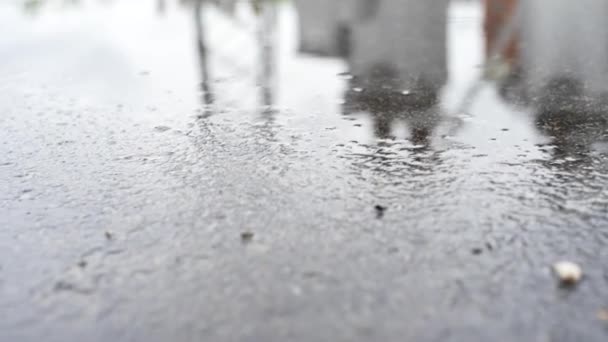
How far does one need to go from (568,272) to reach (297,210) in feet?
3.24

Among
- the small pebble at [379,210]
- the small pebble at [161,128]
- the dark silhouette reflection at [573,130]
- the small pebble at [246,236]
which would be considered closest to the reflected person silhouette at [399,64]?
the dark silhouette reflection at [573,130]

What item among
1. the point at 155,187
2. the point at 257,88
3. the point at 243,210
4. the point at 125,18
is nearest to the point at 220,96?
the point at 257,88

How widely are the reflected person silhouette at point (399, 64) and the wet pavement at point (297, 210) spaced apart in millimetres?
30

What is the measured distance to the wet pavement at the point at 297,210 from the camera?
1820 mm

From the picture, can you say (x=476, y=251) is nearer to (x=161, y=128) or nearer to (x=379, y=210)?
(x=379, y=210)

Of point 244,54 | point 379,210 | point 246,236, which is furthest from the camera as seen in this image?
point 244,54

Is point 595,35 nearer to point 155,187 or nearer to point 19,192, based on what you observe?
point 155,187

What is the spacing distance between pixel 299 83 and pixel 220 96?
2.00ft

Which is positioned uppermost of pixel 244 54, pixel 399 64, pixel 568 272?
pixel 244 54

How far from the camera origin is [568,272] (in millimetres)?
1960

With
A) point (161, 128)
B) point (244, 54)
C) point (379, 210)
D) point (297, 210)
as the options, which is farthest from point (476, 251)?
point (244, 54)

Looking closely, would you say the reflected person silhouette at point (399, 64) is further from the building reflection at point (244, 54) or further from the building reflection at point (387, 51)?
the building reflection at point (244, 54)

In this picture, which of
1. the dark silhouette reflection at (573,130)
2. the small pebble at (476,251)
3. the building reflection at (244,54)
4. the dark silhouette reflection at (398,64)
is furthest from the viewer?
the building reflection at (244,54)

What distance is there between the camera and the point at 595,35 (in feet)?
20.2
